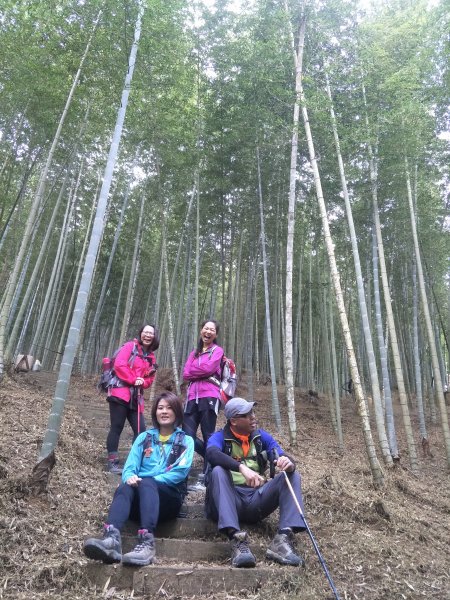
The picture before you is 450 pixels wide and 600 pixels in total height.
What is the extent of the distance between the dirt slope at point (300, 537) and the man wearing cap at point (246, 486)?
0.20 metres

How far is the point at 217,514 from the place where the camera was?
251 cm

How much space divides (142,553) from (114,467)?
1.48 meters

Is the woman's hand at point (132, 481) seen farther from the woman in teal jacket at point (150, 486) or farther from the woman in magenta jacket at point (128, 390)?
the woman in magenta jacket at point (128, 390)

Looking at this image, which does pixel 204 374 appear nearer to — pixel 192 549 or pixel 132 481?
pixel 132 481

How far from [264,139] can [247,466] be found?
19.8 ft

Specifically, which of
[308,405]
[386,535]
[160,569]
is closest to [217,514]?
[160,569]

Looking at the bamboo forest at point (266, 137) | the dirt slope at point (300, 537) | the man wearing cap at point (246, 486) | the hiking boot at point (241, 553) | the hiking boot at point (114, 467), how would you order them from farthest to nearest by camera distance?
the bamboo forest at point (266, 137) < the hiking boot at point (114, 467) < the man wearing cap at point (246, 486) < the hiking boot at point (241, 553) < the dirt slope at point (300, 537)

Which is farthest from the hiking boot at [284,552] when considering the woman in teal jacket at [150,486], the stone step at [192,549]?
the woman in teal jacket at [150,486]

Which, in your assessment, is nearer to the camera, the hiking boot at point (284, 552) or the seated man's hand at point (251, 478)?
the hiking boot at point (284, 552)

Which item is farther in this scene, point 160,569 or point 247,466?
point 247,466

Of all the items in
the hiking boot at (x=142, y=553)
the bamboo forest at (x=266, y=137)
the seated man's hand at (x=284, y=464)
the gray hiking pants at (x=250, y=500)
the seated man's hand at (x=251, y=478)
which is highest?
the bamboo forest at (x=266, y=137)

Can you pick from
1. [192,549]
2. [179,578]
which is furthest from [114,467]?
[179,578]

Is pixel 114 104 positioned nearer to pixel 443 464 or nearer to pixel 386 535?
pixel 386 535

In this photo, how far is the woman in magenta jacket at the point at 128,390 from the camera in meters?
3.44
